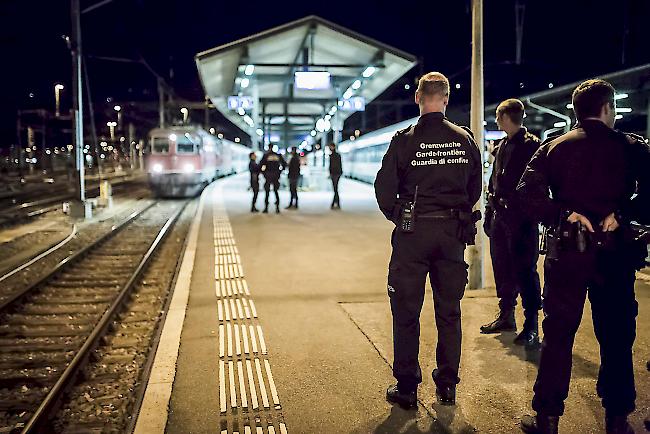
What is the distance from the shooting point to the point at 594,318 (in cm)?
365

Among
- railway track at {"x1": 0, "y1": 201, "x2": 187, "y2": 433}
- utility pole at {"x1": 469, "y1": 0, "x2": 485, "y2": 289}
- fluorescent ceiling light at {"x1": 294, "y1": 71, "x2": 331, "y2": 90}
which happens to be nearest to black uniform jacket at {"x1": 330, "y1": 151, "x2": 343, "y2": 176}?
railway track at {"x1": 0, "y1": 201, "x2": 187, "y2": 433}

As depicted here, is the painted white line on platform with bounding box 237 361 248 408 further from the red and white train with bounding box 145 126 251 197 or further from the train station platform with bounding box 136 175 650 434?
the red and white train with bounding box 145 126 251 197

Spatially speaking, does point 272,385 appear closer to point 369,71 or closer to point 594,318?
point 594,318

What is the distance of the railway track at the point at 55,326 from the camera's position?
481 cm

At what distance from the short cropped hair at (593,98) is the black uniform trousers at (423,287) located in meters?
0.94

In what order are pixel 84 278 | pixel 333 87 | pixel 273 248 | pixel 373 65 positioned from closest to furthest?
pixel 84 278 → pixel 273 248 → pixel 373 65 → pixel 333 87

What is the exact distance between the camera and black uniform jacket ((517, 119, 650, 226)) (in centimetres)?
344

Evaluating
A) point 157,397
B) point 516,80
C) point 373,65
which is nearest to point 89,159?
point 516,80

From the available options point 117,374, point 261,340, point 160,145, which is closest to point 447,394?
point 261,340

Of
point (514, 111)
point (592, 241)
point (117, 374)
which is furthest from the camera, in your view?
point (117, 374)

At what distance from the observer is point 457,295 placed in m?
4.07

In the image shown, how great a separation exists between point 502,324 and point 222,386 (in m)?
2.53

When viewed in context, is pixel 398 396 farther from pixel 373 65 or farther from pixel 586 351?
pixel 373 65

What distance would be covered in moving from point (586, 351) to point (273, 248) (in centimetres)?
685
